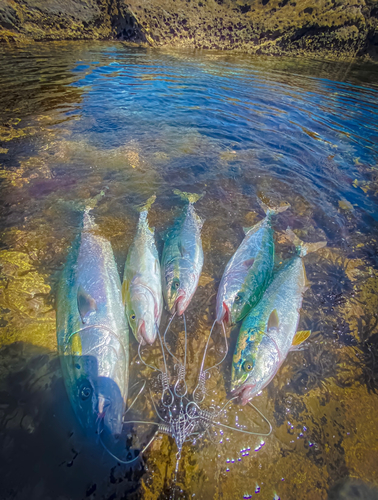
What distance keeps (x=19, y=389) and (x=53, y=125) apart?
792 cm

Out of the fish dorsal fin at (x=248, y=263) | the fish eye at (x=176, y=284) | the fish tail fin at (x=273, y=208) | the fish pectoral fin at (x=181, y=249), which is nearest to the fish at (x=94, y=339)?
the fish eye at (x=176, y=284)

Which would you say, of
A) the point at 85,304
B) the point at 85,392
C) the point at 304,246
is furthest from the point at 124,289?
the point at 304,246

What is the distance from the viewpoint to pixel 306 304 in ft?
10.8

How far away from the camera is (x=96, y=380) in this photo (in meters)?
2.30

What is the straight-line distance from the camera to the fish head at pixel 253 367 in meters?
2.41

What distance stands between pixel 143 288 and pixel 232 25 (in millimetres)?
41262

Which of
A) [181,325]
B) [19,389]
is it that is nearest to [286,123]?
[181,325]

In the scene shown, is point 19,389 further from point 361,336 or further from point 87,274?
point 361,336

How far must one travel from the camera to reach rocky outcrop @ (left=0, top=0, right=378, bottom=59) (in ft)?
88.4

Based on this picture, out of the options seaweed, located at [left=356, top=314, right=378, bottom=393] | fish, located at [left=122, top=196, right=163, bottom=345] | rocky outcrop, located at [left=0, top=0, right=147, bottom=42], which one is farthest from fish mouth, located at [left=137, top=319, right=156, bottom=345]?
rocky outcrop, located at [left=0, top=0, right=147, bottom=42]

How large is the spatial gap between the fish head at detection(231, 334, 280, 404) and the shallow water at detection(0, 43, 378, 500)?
6.2 inches

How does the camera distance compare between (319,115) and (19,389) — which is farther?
(319,115)

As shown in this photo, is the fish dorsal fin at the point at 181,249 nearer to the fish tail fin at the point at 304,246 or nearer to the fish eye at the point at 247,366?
the fish eye at the point at 247,366

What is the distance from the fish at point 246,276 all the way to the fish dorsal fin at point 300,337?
65 cm
